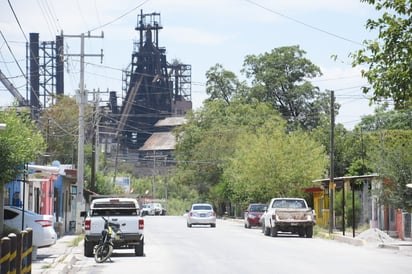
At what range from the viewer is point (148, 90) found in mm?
124750

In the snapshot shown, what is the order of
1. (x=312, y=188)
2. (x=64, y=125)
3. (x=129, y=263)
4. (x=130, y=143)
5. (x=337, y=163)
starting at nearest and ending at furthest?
(x=129, y=263) < (x=312, y=188) < (x=64, y=125) < (x=337, y=163) < (x=130, y=143)

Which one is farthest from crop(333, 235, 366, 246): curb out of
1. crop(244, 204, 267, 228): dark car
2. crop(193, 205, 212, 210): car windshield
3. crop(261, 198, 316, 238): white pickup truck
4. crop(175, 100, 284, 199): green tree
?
crop(175, 100, 284, 199): green tree

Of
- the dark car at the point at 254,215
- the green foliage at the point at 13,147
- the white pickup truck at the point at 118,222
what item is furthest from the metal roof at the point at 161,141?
the green foliage at the point at 13,147

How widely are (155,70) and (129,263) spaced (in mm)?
99778

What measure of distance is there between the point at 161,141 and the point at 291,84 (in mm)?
33820

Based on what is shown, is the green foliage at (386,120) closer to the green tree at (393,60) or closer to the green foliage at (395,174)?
the green foliage at (395,174)

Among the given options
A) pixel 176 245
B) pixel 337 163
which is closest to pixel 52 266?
pixel 176 245

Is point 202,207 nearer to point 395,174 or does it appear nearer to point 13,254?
point 395,174

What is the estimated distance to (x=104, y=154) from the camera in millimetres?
108188

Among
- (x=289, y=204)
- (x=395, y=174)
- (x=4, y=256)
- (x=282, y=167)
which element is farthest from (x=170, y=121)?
(x=4, y=256)

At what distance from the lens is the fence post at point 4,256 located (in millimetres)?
12060

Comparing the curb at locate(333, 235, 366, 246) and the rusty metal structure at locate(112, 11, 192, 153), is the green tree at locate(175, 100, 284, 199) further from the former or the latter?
the curb at locate(333, 235, 366, 246)

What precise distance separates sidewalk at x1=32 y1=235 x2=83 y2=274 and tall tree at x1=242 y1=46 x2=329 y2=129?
70.1 metres

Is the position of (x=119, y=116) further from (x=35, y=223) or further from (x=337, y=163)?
(x=35, y=223)
